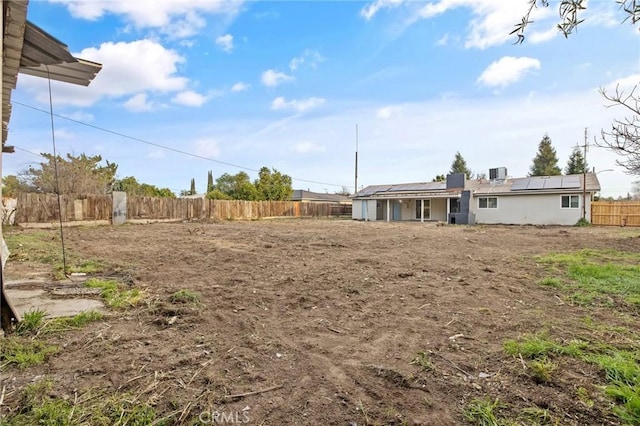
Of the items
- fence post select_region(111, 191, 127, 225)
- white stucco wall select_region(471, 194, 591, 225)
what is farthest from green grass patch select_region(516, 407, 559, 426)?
white stucco wall select_region(471, 194, 591, 225)

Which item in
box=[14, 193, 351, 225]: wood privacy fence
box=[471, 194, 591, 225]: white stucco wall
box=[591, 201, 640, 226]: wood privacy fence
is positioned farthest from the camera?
box=[471, 194, 591, 225]: white stucco wall

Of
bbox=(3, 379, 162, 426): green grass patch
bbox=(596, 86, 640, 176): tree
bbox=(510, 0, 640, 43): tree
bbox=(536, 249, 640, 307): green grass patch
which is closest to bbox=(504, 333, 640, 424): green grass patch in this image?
bbox=(536, 249, 640, 307): green grass patch

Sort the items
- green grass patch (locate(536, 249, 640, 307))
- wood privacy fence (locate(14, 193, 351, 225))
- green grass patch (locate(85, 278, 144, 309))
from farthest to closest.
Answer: wood privacy fence (locate(14, 193, 351, 225)) < green grass patch (locate(536, 249, 640, 307)) < green grass patch (locate(85, 278, 144, 309))

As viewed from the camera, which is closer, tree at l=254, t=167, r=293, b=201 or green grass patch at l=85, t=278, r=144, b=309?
green grass patch at l=85, t=278, r=144, b=309

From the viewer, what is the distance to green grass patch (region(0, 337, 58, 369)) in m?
2.29

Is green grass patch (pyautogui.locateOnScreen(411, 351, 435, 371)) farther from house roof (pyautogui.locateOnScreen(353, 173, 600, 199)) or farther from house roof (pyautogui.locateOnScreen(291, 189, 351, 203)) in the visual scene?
house roof (pyautogui.locateOnScreen(291, 189, 351, 203))

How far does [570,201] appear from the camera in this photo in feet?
63.0

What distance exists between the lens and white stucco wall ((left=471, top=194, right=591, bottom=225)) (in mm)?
19228

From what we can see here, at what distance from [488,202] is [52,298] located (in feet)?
76.9

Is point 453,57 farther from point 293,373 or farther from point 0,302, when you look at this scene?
point 0,302

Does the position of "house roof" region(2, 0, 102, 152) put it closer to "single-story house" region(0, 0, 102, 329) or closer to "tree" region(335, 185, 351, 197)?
"single-story house" region(0, 0, 102, 329)

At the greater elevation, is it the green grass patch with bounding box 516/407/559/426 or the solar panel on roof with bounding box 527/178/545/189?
the solar panel on roof with bounding box 527/178/545/189

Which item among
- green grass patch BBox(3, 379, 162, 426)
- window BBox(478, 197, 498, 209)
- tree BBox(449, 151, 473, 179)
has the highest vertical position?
tree BBox(449, 151, 473, 179)

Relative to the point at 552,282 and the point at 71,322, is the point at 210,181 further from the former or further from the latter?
the point at 552,282
